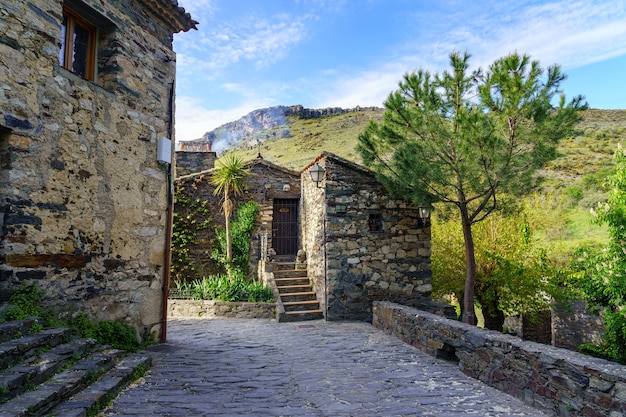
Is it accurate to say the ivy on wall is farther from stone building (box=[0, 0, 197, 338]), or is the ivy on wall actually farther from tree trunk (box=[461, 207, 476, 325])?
tree trunk (box=[461, 207, 476, 325])

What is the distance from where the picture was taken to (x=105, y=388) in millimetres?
3539

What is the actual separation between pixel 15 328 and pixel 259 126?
58.2m

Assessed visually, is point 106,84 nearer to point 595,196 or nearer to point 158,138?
point 158,138

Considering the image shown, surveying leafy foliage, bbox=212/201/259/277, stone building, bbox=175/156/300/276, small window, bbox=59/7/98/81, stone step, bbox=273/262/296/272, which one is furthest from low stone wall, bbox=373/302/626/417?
stone building, bbox=175/156/300/276

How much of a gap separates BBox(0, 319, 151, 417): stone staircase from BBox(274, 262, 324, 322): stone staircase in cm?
533

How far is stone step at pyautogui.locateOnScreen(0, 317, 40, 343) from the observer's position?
11.0 feet

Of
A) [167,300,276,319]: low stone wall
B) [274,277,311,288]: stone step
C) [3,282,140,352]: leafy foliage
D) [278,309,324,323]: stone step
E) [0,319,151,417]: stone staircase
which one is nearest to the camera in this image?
[0,319,151,417]: stone staircase

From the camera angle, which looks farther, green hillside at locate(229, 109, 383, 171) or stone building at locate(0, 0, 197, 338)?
green hillside at locate(229, 109, 383, 171)

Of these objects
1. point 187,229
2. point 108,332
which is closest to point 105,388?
point 108,332

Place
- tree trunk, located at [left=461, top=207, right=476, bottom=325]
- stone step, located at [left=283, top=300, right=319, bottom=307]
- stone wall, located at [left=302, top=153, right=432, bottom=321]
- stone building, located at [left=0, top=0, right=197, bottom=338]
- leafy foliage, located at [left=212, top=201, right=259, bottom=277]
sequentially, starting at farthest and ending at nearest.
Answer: leafy foliage, located at [left=212, top=201, right=259, bottom=277]
stone step, located at [left=283, top=300, right=319, bottom=307]
stone wall, located at [left=302, top=153, right=432, bottom=321]
tree trunk, located at [left=461, top=207, right=476, bottom=325]
stone building, located at [left=0, top=0, right=197, bottom=338]

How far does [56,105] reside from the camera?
178 inches

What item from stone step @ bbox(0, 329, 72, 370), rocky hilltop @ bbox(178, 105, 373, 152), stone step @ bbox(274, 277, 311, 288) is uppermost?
rocky hilltop @ bbox(178, 105, 373, 152)

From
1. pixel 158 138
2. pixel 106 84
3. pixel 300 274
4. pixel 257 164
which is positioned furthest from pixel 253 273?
pixel 106 84

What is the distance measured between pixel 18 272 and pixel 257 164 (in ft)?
35.8
